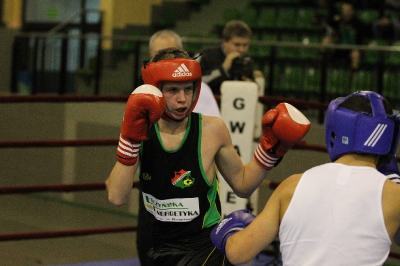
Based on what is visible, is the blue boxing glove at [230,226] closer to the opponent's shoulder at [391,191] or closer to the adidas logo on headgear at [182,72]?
the opponent's shoulder at [391,191]

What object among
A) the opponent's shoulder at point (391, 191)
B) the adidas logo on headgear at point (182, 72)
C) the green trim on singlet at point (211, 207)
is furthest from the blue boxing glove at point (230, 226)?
the adidas logo on headgear at point (182, 72)

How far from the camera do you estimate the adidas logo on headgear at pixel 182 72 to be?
288cm

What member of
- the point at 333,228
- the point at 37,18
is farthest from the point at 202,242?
the point at 37,18

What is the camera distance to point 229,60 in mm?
5168

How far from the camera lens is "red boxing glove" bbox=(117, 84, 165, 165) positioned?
2.65m

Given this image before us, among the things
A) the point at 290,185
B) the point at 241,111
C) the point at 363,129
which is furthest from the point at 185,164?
the point at 241,111

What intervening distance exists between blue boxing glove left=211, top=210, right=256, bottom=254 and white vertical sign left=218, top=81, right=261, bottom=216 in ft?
8.31

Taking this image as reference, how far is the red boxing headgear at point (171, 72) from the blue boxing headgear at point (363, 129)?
0.80 meters

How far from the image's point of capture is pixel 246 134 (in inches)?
194

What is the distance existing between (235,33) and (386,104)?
3.08m

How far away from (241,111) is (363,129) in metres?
2.82

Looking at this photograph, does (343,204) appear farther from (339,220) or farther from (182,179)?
(182,179)

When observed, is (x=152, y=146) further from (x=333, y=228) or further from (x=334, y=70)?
(x=334, y=70)

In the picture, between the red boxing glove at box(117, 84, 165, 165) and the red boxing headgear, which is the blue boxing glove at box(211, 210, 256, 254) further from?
the red boxing headgear
